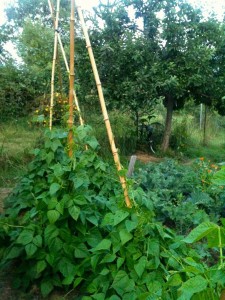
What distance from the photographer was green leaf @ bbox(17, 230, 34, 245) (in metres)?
2.24

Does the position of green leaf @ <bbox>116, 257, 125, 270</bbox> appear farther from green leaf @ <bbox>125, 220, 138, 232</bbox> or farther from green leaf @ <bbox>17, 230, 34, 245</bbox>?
green leaf @ <bbox>17, 230, 34, 245</bbox>

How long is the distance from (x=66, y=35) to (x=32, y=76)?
357 centimetres

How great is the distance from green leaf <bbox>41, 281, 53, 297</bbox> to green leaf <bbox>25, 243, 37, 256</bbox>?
285mm

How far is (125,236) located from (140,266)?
187 mm

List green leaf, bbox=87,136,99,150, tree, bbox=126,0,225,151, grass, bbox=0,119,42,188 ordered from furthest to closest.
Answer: tree, bbox=126,0,225,151
grass, bbox=0,119,42,188
green leaf, bbox=87,136,99,150

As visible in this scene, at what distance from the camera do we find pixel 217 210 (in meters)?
4.05

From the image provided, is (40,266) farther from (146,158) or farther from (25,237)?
(146,158)

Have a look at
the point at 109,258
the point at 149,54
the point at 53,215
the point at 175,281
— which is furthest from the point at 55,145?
the point at 149,54

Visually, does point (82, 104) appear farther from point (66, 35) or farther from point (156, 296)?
point (156, 296)

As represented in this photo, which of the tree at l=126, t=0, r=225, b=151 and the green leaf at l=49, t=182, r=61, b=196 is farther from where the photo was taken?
the tree at l=126, t=0, r=225, b=151

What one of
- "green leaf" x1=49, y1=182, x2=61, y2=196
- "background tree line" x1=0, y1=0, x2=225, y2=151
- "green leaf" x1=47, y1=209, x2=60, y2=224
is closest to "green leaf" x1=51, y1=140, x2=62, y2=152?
"green leaf" x1=49, y1=182, x2=61, y2=196

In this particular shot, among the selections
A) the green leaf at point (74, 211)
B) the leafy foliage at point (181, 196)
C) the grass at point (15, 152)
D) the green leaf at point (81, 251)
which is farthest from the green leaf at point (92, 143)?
the grass at point (15, 152)

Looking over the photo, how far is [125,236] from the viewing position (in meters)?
1.91

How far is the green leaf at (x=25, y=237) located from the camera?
224 cm
